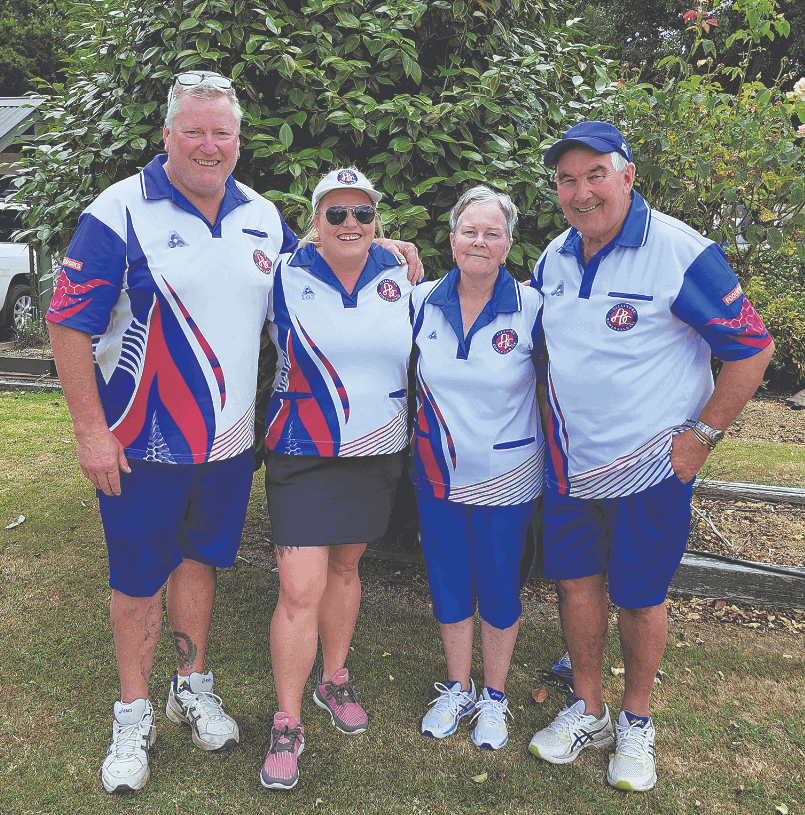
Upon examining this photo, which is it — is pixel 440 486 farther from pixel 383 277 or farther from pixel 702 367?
pixel 702 367

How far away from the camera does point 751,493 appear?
514cm

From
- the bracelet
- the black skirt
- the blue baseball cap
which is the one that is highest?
the blue baseball cap

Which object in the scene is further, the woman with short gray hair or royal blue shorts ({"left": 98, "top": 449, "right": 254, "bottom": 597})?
the woman with short gray hair

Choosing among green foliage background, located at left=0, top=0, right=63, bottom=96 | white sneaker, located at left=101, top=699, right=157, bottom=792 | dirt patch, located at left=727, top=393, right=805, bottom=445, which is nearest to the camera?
white sneaker, located at left=101, top=699, right=157, bottom=792

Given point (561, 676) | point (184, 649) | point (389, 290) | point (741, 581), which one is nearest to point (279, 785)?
point (184, 649)

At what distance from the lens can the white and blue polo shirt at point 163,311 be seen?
238 cm

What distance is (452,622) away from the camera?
9.73 feet

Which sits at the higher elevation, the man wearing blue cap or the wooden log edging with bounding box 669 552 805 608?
the man wearing blue cap

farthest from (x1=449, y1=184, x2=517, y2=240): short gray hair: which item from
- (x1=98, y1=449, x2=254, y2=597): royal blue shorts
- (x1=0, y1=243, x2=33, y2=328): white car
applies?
(x1=0, y1=243, x2=33, y2=328): white car

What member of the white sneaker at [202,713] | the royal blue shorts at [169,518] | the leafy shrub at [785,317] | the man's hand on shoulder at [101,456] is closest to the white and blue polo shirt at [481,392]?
the royal blue shorts at [169,518]

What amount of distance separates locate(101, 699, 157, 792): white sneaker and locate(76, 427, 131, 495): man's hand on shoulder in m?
0.89

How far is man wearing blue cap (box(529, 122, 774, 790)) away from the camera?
2467mm

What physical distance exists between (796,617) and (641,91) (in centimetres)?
280

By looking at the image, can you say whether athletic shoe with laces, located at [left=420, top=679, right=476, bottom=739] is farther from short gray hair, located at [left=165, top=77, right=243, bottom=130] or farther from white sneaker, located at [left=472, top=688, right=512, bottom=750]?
short gray hair, located at [left=165, top=77, right=243, bottom=130]
